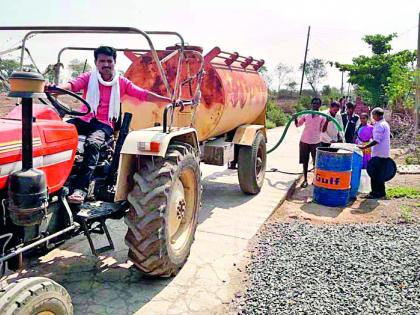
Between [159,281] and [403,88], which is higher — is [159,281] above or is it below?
below

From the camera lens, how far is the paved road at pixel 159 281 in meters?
3.70

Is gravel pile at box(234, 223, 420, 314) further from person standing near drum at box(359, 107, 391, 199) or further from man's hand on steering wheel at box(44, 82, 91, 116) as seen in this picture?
man's hand on steering wheel at box(44, 82, 91, 116)

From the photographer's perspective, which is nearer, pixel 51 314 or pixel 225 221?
pixel 51 314

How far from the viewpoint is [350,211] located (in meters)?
6.83

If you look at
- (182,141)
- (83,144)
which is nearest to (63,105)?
(83,144)

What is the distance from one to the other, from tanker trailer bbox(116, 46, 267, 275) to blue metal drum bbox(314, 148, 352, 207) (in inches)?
40.8

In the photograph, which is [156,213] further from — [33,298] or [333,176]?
[333,176]

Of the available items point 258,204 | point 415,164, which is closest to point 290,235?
point 258,204

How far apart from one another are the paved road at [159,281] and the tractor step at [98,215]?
408 mm

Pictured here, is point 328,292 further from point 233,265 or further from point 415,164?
point 415,164

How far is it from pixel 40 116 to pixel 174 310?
184cm

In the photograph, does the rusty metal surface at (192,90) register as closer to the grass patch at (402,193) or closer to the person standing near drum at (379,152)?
the person standing near drum at (379,152)

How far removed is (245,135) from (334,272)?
3.43m

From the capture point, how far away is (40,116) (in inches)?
130
